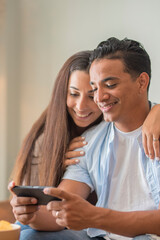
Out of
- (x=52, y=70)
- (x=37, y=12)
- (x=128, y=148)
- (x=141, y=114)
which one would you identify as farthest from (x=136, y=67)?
(x=37, y=12)

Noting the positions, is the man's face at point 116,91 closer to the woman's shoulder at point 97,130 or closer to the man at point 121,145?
the man at point 121,145

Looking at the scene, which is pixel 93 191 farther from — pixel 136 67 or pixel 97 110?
pixel 136 67

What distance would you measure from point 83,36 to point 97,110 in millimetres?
1438

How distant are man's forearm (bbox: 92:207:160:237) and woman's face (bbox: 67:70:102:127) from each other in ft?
2.12

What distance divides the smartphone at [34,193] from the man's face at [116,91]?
1.53 ft

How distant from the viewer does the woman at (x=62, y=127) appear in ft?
6.56

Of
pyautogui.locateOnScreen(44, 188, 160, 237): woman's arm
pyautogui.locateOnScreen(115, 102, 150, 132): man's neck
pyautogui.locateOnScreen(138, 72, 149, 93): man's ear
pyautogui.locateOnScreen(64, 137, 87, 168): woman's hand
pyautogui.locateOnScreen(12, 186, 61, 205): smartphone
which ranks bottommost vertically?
pyautogui.locateOnScreen(44, 188, 160, 237): woman's arm

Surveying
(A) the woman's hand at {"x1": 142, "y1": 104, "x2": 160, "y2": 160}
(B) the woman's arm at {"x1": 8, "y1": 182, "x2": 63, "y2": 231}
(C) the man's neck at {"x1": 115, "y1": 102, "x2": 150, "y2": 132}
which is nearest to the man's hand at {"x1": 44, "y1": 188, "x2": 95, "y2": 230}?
(B) the woman's arm at {"x1": 8, "y1": 182, "x2": 63, "y2": 231}

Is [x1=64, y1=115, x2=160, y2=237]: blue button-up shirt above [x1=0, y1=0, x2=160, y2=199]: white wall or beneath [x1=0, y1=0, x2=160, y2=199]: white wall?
beneath

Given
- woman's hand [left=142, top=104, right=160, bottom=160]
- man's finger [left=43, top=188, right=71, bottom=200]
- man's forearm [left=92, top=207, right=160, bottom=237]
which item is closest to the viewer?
man's finger [left=43, top=188, right=71, bottom=200]

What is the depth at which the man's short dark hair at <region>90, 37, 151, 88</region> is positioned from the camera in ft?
Answer: 5.71

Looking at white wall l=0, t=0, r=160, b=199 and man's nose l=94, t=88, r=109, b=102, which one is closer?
man's nose l=94, t=88, r=109, b=102

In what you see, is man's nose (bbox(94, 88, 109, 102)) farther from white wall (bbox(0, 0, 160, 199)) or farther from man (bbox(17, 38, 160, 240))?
white wall (bbox(0, 0, 160, 199))

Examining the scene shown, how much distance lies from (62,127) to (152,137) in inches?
23.2
